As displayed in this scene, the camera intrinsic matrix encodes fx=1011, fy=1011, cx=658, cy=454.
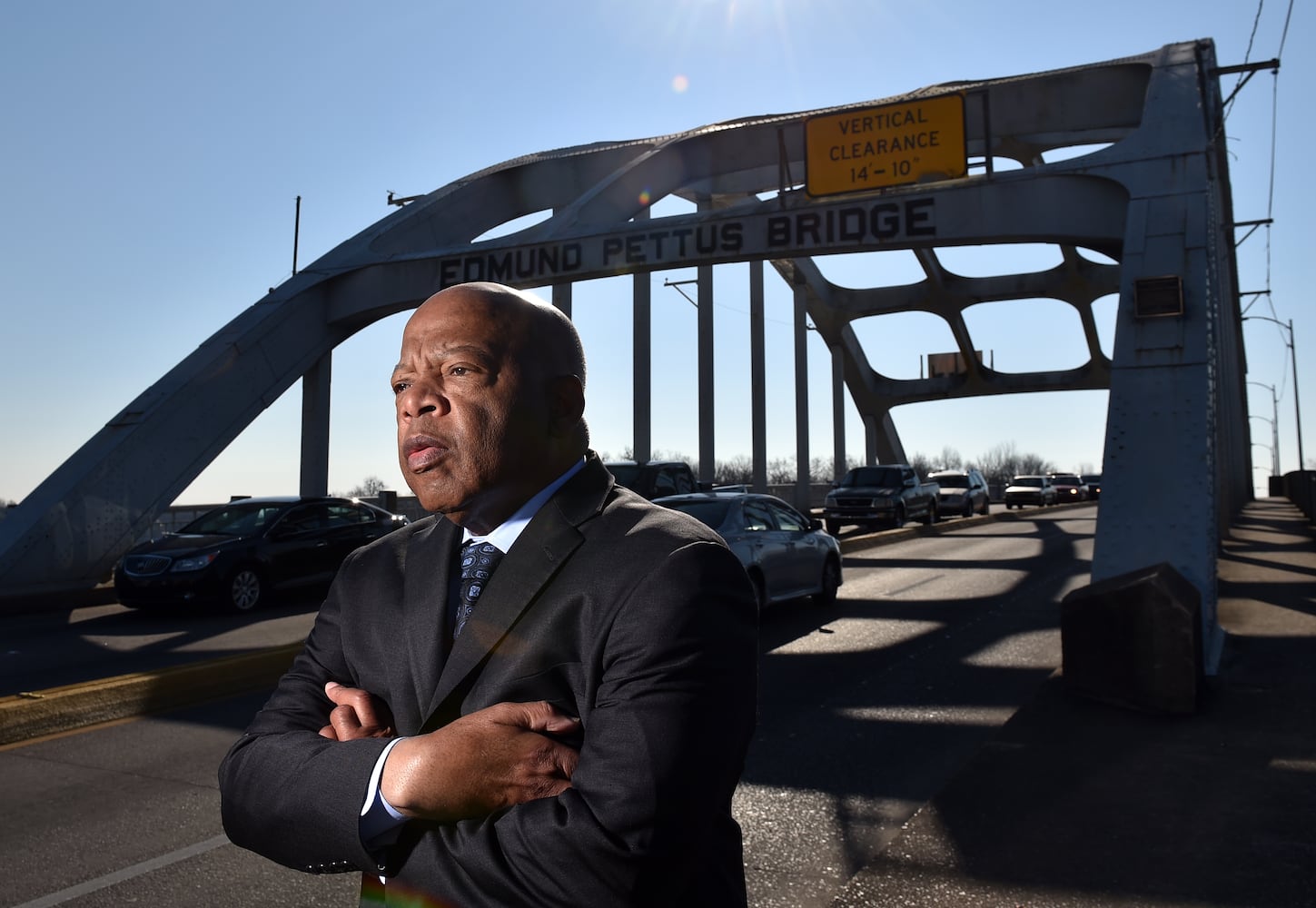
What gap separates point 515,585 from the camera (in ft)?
5.49

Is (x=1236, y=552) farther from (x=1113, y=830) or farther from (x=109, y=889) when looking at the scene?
(x=109, y=889)

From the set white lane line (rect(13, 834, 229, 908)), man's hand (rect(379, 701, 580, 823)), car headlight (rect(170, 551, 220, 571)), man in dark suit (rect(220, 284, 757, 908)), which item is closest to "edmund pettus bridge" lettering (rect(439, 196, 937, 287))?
car headlight (rect(170, 551, 220, 571))

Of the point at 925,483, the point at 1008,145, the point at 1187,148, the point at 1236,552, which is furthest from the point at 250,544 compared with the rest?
the point at 1008,145

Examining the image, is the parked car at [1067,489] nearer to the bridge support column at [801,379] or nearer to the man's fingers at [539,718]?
the bridge support column at [801,379]

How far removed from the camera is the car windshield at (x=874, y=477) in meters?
32.2

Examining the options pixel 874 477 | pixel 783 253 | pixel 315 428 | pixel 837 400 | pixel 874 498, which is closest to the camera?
pixel 783 253

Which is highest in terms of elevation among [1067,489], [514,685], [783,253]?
[783,253]

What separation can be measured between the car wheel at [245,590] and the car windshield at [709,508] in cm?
585

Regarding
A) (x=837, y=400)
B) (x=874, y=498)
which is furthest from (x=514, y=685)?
(x=837, y=400)

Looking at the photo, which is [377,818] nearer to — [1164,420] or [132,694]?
[132,694]

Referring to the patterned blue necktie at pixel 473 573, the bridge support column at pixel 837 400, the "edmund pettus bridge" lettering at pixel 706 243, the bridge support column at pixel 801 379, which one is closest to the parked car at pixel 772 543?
the "edmund pettus bridge" lettering at pixel 706 243

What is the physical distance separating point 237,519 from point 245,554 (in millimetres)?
1014

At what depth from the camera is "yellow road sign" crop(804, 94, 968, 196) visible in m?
15.4

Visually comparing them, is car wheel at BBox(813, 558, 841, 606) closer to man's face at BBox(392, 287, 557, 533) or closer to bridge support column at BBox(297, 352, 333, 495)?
bridge support column at BBox(297, 352, 333, 495)
